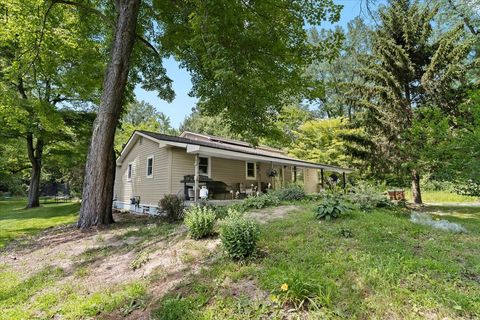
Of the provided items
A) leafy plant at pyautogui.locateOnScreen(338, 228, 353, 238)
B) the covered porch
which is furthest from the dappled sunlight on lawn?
leafy plant at pyautogui.locateOnScreen(338, 228, 353, 238)

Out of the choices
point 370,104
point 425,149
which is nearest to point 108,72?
point 425,149

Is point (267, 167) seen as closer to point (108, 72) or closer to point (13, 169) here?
point (108, 72)

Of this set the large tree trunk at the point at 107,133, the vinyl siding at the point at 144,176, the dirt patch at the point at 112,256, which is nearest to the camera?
the dirt patch at the point at 112,256

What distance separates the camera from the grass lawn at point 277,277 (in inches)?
115

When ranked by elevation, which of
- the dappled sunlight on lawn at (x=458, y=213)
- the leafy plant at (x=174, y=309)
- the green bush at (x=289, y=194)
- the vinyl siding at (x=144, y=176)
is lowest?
the leafy plant at (x=174, y=309)

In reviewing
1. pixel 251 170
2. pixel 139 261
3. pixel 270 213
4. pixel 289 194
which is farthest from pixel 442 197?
pixel 139 261

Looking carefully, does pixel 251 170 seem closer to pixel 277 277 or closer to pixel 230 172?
pixel 230 172

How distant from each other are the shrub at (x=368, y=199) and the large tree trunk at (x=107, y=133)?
7.37m

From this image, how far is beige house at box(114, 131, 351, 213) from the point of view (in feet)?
38.1

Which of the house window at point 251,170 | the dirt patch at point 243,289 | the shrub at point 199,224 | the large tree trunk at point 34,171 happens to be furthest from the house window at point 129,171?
the dirt patch at point 243,289

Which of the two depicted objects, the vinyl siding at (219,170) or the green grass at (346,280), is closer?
the green grass at (346,280)

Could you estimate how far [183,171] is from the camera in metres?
12.2

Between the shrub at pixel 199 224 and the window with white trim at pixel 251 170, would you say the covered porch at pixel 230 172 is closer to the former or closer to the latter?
the window with white trim at pixel 251 170

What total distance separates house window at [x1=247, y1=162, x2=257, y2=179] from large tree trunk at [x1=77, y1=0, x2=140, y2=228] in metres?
8.59
